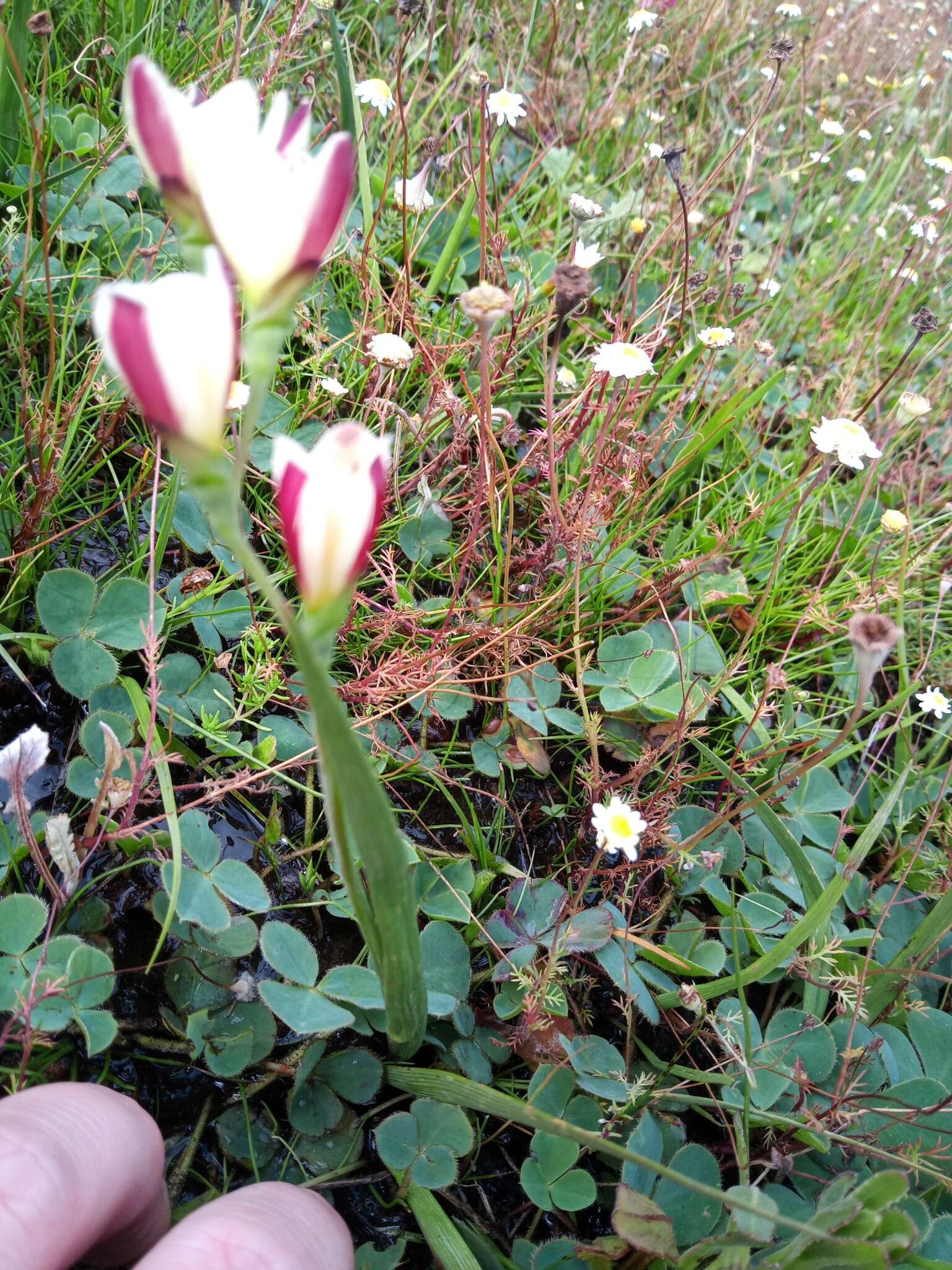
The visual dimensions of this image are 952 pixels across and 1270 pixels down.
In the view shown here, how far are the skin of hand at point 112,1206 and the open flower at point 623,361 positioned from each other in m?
1.19

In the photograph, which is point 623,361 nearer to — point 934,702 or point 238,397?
point 238,397

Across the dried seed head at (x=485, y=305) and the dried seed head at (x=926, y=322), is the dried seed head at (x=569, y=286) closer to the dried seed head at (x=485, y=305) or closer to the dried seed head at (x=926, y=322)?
the dried seed head at (x=485, y=305)

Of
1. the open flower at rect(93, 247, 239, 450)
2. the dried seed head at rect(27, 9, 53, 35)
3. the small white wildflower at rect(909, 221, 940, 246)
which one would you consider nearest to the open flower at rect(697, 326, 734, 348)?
the small white wildflower at rect(909, 221, 940, 246)

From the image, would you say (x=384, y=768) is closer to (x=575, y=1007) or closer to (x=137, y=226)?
(x=575, y=1007)

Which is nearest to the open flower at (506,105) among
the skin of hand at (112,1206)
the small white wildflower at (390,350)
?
the small white wildflower at (390,350)

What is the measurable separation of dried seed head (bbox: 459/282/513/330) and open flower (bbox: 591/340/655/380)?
42 cm

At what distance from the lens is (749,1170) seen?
1.12 m

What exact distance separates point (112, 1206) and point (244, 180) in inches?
34.8

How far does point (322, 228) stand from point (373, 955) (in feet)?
2.04

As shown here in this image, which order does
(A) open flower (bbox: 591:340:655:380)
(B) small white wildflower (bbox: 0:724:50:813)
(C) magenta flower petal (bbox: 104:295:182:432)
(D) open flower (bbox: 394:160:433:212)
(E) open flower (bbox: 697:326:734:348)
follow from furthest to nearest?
(D) open flower (bbox: 394:160:433:212), (E) open flower (bbox: 697:326:734:348), (A) open flower (bbox: 591:340:655:380), (B) small white wildflower (bbox: 0:724:50:813), (C) magenta flower petal (bbox: 104:295:182:432)

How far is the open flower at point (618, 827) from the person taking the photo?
3.61 feet

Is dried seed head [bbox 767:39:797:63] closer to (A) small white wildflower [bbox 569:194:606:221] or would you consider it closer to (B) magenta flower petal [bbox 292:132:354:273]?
(A) small white wildflower [bbox 569:194:606:221]

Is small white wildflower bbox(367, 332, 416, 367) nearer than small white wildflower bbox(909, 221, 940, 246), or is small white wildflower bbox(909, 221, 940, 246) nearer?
small white wildflower bbox(367, 332, 416, 367)

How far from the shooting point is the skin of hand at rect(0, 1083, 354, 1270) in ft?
2.39
